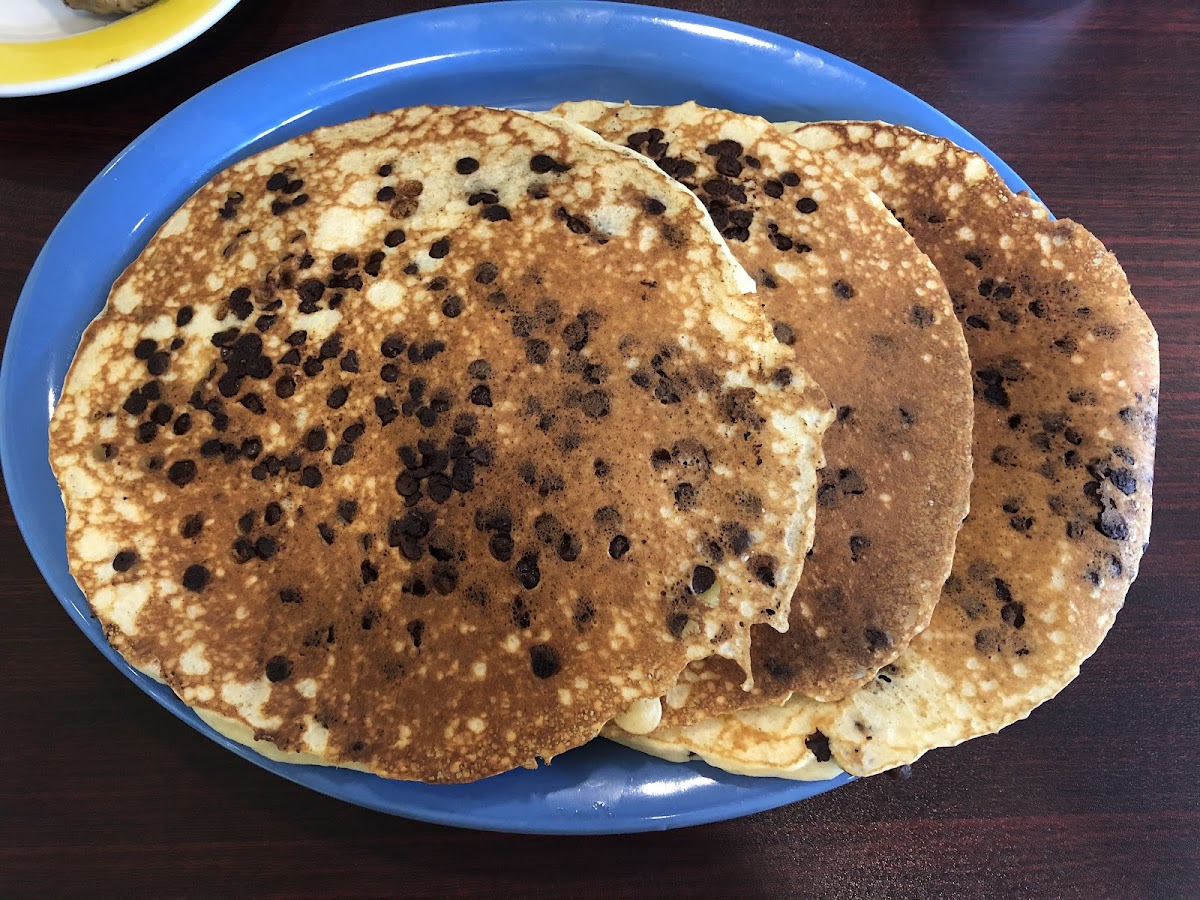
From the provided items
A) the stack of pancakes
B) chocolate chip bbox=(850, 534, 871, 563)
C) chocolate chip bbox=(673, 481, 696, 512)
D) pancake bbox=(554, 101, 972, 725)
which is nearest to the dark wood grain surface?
the stack of pancakes

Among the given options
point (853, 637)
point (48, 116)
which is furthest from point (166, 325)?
point (853, 637)

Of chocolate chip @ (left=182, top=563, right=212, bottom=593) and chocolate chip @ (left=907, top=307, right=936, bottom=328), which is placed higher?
chocolate chip @ (left=907, top=307, right=936, bottom=328)

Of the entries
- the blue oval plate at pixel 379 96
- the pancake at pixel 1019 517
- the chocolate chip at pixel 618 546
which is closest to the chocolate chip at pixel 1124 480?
the pancake at pixel 1019 517

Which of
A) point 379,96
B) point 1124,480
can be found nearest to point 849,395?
point 1124,480

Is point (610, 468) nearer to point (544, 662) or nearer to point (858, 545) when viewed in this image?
point (544, 662)

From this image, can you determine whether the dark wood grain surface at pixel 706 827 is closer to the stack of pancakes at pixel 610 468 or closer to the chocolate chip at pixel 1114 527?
the stack of pancakes at pixel 610 468

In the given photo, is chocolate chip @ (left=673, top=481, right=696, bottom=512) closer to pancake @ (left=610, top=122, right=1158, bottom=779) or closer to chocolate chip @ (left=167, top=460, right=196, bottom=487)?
pancake @ (left=610, top=122, right=1158, bottom=779)

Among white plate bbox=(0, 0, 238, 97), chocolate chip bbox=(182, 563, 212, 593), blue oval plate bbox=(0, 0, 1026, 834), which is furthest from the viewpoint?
white plate bbox=(0, 0, 238, 97)

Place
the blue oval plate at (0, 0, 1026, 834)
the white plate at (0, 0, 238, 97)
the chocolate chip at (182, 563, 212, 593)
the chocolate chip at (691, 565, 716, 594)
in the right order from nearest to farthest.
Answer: the chocolate chip at (691, 565, 716, 594) < the chocolate chip at (182, 563, 212, 593) < the blue oval plate at (0, 0, 1026, 834) < the white plate at (0, 0, 238, 97)
